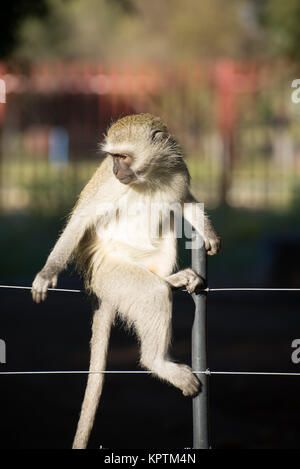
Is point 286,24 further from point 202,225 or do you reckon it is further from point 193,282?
point 193,282

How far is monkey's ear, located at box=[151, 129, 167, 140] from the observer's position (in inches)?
167

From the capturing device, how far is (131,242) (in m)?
4.16

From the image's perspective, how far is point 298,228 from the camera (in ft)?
46.5

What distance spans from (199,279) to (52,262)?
0.64 meters

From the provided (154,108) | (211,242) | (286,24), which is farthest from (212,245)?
(286,24)

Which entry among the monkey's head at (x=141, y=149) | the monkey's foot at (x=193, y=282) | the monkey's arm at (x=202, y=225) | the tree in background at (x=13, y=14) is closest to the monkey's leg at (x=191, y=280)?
the monkey's foot at (x=193, y=282)

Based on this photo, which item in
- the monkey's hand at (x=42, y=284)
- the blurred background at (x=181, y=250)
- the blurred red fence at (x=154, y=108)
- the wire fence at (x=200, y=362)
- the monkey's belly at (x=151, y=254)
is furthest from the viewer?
the blurred red fence at (x=154, y=108)

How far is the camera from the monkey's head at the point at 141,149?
410 cm

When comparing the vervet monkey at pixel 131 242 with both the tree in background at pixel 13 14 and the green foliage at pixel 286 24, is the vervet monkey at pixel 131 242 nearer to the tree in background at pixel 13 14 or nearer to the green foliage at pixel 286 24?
the tree in background at pixel 13 14

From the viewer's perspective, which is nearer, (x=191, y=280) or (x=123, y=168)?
(x=191, y=280)

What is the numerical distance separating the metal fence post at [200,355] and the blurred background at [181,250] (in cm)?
119

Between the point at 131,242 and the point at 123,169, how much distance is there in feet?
1.15

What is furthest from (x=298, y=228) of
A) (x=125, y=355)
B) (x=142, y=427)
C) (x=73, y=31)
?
(x=73, y=31)

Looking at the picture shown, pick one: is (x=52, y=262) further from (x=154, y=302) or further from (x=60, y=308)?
(x=60, y=308)
